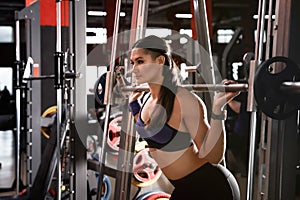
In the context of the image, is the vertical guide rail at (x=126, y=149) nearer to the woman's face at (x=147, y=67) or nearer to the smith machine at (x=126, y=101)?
the smith machine at (x=126, y=101)

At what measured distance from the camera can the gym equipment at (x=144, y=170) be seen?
11.1 ft

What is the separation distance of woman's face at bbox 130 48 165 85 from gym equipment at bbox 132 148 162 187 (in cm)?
136

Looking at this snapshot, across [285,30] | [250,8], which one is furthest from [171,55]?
[250,8]

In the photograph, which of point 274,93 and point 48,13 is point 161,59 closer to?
point 274,93

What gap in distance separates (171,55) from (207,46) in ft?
0.73

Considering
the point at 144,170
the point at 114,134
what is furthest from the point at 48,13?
the point at 144,170

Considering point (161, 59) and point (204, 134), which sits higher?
point (161, 59)

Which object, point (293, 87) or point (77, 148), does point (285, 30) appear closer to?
point (293, 87)

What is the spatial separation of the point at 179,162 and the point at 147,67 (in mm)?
504

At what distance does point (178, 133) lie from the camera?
6.36ft

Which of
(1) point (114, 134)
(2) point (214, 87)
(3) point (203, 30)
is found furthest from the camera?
(1) point (114, 134)

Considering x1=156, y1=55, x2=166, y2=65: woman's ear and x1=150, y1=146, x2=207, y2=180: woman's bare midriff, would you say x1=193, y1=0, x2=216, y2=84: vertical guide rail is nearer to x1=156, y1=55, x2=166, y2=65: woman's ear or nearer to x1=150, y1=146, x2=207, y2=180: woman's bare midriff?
x1=156, y1=55, x2=166, y2=65: woman's ear

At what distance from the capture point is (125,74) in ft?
9.36

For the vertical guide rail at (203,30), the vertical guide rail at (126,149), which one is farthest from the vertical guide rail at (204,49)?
the vertical guide rail at (126,149)
